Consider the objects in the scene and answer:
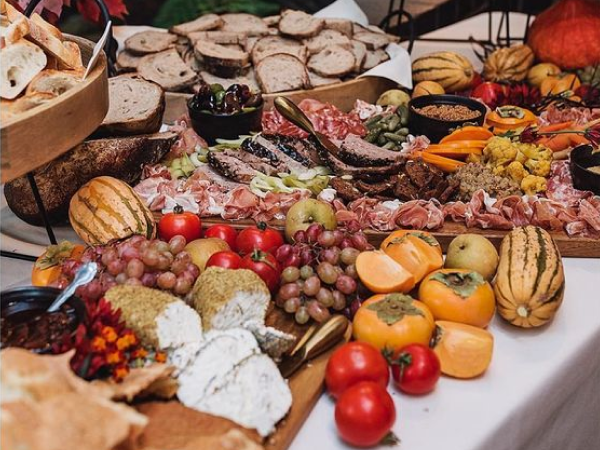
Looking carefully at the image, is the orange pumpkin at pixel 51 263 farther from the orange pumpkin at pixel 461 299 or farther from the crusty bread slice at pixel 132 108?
the orange pumpkin at pixel 461 299

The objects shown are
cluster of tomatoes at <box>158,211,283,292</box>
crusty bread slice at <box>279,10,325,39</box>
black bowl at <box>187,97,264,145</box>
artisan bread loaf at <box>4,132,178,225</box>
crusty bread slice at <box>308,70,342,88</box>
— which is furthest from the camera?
crusty bread slice at <box>279,10,325,39</box>

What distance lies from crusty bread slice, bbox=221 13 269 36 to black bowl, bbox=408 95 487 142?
100cm

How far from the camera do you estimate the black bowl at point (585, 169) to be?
207 cm

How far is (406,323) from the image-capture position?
4.38ft

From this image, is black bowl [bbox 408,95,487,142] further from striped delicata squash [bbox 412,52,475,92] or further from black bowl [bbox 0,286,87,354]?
black bowl [bbox 0,286,87,354]

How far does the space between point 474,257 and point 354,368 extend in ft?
1.74

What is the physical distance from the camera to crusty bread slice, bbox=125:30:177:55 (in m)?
3.03

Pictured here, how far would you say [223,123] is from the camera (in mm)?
2389

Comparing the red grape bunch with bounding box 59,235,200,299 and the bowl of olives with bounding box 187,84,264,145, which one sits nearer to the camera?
the red grape bunch with bounding box 59,235,200,299

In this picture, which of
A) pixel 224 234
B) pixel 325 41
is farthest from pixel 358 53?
pixel 224 234

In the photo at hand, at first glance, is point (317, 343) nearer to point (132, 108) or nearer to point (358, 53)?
point (132, 108)

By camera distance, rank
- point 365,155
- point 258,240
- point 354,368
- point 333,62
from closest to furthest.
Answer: point 354,368
point 258,240
point 365,155
point 333,62

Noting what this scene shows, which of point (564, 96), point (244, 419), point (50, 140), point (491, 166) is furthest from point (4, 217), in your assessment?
point (564, 96)

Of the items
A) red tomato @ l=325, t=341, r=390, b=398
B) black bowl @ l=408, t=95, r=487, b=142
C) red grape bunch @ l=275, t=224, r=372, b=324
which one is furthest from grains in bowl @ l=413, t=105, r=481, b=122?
red tomato @ l=325, t=341, r=390, b=398
